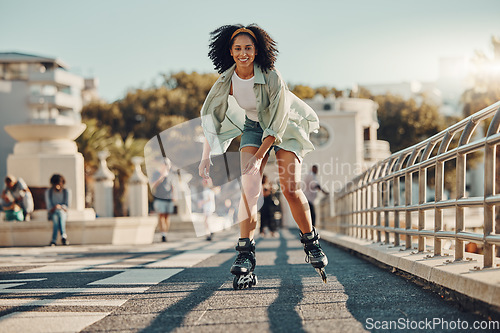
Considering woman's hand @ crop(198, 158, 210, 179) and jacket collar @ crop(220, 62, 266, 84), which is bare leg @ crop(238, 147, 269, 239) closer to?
woman's hand @ crop(198, 158, 210, 179)

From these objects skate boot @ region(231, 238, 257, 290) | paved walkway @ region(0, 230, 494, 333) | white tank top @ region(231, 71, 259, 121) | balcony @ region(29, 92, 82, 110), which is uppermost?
balcony @ region(29, 92, 82, 110)

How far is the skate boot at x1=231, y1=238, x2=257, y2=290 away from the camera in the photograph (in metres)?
4.95

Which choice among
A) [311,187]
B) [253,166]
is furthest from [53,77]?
[253,166]

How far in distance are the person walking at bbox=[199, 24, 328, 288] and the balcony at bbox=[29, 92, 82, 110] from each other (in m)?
68.8

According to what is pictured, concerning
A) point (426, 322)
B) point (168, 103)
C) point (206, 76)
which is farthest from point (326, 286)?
point (206, 76)

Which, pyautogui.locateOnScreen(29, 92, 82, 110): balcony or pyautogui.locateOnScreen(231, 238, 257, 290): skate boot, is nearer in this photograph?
pyautogui.locateOnScreen(231, 238, 257, 290): skate boot

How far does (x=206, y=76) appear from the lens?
56812 mm

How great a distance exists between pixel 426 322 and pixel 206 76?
177ft

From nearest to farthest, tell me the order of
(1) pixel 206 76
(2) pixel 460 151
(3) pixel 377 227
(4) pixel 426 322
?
(4) pixel 426 322 < (2) pixel 460 151 < (3) pixel 377 227 < (1) pixel 206 76

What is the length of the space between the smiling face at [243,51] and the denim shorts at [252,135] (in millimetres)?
416

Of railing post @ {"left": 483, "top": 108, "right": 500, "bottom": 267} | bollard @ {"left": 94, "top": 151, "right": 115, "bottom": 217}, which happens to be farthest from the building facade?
railing post @ {"left": 483, "top": 108, "right": 500, "bottom": 267}

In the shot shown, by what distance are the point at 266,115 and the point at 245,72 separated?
0.34 metres

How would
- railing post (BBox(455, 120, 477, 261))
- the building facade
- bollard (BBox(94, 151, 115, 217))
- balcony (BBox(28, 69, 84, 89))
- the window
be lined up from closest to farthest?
railing post (BBox(455, 120, 477, 261))
bollard (BBox(94, 151, 115, 217))
the building facade
balcony (BBox(28, 69, 84, 89))
the window

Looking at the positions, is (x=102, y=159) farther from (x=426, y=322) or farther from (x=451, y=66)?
(x=451, y=66)
